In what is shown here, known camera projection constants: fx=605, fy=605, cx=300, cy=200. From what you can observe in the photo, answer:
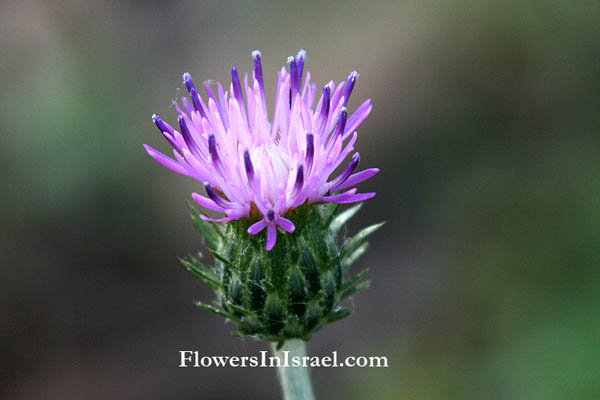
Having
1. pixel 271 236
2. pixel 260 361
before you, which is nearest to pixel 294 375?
pixel 271 236

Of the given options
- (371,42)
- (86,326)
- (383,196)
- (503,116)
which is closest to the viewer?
(86,326)

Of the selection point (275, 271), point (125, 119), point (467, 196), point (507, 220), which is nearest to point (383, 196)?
point (467, 196)

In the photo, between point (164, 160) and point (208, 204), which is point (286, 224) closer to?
point (208, 204)

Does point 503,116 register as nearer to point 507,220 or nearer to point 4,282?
point 507,220

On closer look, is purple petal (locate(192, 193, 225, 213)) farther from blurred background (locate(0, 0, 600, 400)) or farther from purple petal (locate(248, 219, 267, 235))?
blurred background (locate(0, 0, 600, 400))

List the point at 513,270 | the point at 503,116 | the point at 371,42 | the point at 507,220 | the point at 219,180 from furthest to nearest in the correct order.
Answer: the point at 371,42
the point at 503,116
the point at 507,220
the point at 513,270
the point at 219,180

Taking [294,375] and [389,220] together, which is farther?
[389,220]
